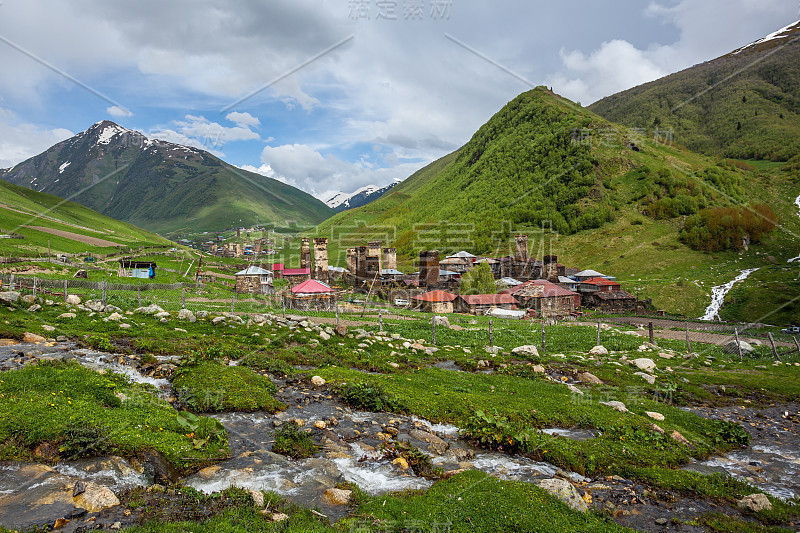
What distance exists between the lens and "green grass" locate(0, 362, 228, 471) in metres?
7.09

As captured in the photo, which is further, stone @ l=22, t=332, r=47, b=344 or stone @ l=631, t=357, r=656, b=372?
stone @ l=631, t=357, r=656, b=372

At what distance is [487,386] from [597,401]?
4.14 metres

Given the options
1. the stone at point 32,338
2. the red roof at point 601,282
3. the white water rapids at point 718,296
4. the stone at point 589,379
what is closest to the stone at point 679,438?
the stone at point 589,379

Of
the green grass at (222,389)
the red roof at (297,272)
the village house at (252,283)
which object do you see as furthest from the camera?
the red roof at (297,272)

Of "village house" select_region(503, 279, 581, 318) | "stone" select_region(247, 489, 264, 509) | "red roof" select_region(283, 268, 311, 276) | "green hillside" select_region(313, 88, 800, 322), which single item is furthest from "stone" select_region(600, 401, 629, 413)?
"red roof" select_region(283, 268, 311, 276)

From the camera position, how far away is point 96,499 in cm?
587

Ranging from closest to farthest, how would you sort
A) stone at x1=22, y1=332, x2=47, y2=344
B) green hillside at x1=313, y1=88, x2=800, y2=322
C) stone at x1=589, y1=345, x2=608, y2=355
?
1. stone at x1=22, y1=332, x2=47, y2=344
2. stone at x1=589, y1=345, x2=608, y2=355
3. green hillside at x1=313, y1=88, x2=800, y2=322

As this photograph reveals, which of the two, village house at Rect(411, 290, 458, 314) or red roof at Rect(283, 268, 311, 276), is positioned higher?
red roof at Rect(283, 268, 311, 276)

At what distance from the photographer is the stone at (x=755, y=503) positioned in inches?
314

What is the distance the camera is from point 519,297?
59.4 meters

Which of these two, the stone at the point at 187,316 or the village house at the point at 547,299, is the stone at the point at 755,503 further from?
the village house at the point at 547,299

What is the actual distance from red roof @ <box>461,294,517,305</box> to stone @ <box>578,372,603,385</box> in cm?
3580

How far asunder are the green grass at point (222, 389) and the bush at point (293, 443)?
6.03 feet

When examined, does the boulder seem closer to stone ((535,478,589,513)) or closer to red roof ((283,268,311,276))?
stone ((535,478,589,513))
